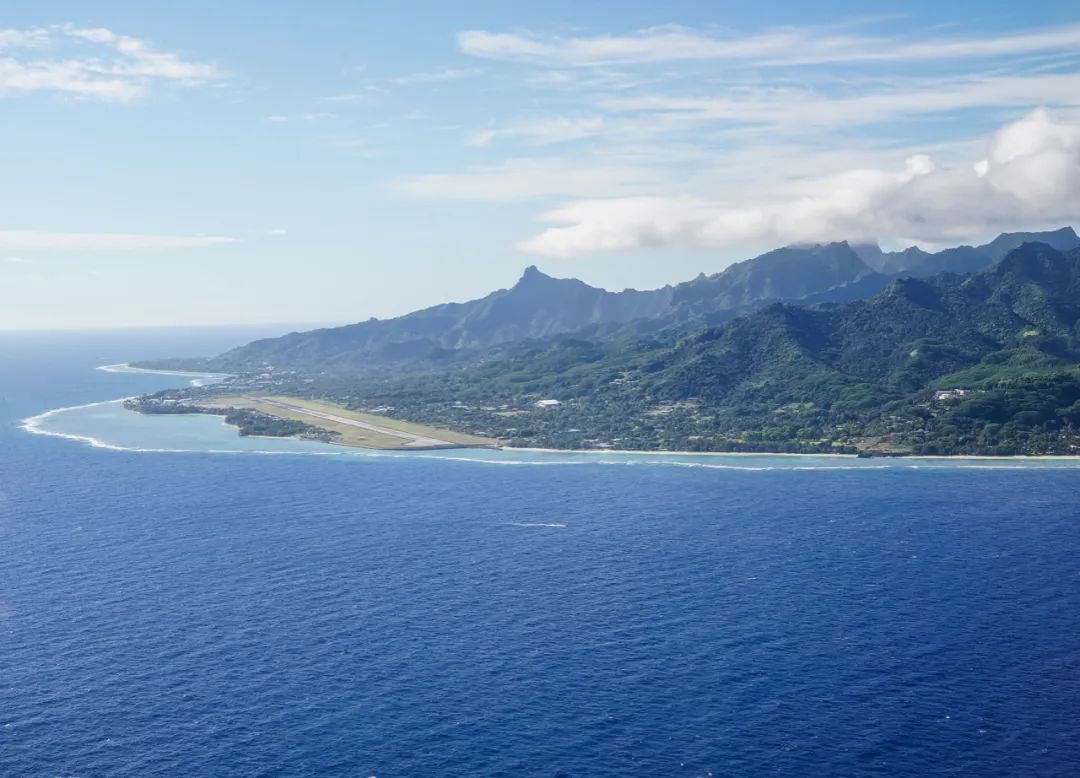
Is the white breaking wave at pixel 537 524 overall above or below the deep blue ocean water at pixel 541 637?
above

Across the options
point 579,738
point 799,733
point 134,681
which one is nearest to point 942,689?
point 799,733

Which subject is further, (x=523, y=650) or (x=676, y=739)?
(x=523, y=650)

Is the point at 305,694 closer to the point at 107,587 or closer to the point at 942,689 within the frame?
the point at 107,587

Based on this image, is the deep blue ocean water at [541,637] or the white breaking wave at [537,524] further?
the white breaking wave at [537,524]

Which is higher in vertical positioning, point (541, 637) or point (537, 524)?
point (537, 524)

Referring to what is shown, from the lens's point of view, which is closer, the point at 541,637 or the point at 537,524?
the point at 541,637

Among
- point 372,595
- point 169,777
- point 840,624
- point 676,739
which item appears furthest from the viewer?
point 372,595

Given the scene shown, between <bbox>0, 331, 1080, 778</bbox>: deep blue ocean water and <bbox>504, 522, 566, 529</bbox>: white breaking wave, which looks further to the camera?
<bbox>504, 522, 566, 529</bbox>: white breaking wave

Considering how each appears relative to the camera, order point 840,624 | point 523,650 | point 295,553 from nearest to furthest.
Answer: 1. point 523,650
2. point 840,624
3. point 295,553
